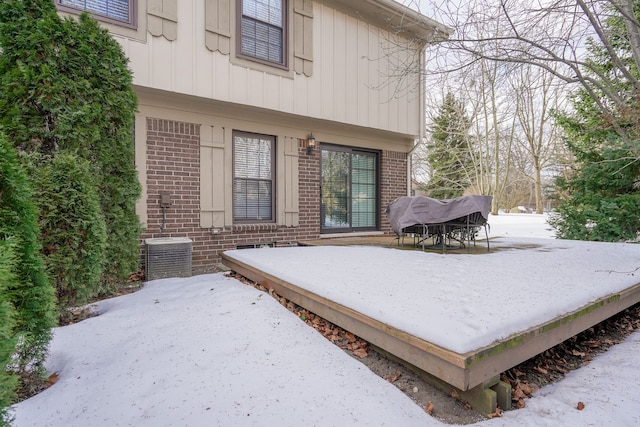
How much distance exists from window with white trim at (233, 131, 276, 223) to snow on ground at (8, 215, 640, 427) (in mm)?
2686

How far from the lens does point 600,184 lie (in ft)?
20.8

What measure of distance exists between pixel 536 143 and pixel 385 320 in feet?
61.3

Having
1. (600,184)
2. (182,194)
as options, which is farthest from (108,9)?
(600,184)

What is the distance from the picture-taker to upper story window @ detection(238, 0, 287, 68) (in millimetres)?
4980

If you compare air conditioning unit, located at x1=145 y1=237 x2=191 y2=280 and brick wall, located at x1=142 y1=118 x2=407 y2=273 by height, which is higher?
brick wall, located at x1=142 y1=118 x2=407 y2=273

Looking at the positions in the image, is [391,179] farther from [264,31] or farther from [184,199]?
[184,199]

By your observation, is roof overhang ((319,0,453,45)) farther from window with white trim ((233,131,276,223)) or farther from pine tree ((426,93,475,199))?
pine tree ((426,93,475,199))

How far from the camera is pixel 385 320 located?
1.96 metres

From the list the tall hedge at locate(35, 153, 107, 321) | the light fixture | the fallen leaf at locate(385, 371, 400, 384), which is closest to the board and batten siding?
the light fixture

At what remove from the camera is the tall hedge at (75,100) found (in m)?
2.73

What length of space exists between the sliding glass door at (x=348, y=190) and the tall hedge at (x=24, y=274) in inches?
184

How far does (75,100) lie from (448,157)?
1914 centimetres

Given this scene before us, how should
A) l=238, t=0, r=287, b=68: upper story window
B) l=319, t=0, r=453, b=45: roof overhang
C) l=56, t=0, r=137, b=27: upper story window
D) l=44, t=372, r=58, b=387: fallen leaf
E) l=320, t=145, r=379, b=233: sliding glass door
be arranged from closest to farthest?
1. l=44, t=372, r=58, b=387: fallen leaf
2. l=56, t=0, r=137, b=27: upper story window
3. l=238, t=0, r=287, b=68: upper story window
4. l=319, t=0, r=453, b=45: roof overhang
5. l=320, t=145, r=379, b=233: sliding glass door

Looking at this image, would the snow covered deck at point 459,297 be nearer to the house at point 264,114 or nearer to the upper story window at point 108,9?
the house at point 264,114
